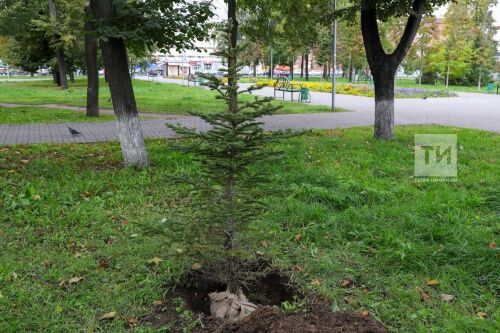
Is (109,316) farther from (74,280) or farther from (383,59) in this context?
(383,59)

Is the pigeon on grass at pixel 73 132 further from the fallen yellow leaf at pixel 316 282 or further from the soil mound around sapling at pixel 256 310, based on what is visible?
the fallen yellow leaf at pixel 316 282

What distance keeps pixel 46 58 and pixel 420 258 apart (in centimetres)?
3668

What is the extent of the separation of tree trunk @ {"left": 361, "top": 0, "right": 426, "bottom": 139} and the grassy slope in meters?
2.52

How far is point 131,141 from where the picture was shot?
704 centimetres

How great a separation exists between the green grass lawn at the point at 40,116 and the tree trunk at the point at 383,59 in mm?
7602

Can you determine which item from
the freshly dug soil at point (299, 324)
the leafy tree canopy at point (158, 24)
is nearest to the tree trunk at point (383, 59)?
the leafy tree canopy at point (158, 24)

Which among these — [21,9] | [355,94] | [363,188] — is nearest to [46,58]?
[21,9]

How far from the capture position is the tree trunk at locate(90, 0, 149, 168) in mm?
6715

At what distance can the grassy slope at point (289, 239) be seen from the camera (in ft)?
10.8

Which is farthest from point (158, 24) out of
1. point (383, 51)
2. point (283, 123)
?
point (283, 123)

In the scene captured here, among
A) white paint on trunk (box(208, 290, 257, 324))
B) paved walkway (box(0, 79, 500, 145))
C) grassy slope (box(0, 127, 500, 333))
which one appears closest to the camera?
white paint on trunk (box(208, 290, 257, 324))

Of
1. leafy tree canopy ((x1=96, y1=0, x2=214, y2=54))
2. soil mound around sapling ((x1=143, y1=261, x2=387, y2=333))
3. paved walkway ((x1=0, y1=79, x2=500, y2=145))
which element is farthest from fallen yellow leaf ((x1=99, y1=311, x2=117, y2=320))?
paved walkway ((x1=0, y1=79, x2=500, y2=145))

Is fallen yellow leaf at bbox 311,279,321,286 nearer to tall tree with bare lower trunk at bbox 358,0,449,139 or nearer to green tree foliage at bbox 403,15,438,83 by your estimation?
tall tree with bare lower trunk at bbox 358,0,449,139

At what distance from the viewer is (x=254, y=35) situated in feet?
37.1
